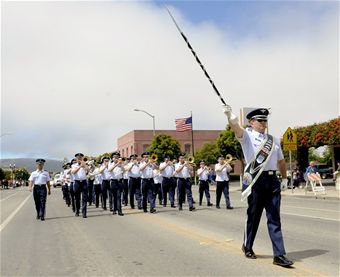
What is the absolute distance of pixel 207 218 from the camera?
1288 cm

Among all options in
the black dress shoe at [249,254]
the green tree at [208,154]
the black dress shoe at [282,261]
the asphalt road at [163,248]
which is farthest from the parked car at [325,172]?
the black dress shoe at [282,261]

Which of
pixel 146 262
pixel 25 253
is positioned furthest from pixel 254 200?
pixel 25 253

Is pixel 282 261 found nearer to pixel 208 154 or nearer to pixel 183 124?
pixel 183 124

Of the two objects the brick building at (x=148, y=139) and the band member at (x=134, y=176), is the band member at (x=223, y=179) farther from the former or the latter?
the brick building at (x=148, y=139)

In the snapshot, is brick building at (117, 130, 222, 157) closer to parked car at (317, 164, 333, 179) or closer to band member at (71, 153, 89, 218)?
parked car at (317, 164, 333, 179)

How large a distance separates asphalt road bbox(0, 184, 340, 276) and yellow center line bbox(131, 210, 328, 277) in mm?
13

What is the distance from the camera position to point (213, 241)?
28.5ft

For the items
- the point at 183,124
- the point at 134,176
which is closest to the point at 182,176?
the point at 134,176

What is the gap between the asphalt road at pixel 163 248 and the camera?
647 cm

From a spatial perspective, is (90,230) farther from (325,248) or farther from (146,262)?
(325,248)

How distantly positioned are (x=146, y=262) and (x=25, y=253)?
8.43 ft

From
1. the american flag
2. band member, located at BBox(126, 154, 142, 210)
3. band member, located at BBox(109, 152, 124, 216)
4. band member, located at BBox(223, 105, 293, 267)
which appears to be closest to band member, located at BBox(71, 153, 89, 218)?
band member, located at BBox(109, 152, 124, 216)

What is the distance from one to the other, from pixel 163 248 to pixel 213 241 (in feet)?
3.49

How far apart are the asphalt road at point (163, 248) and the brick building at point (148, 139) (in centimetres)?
6688
